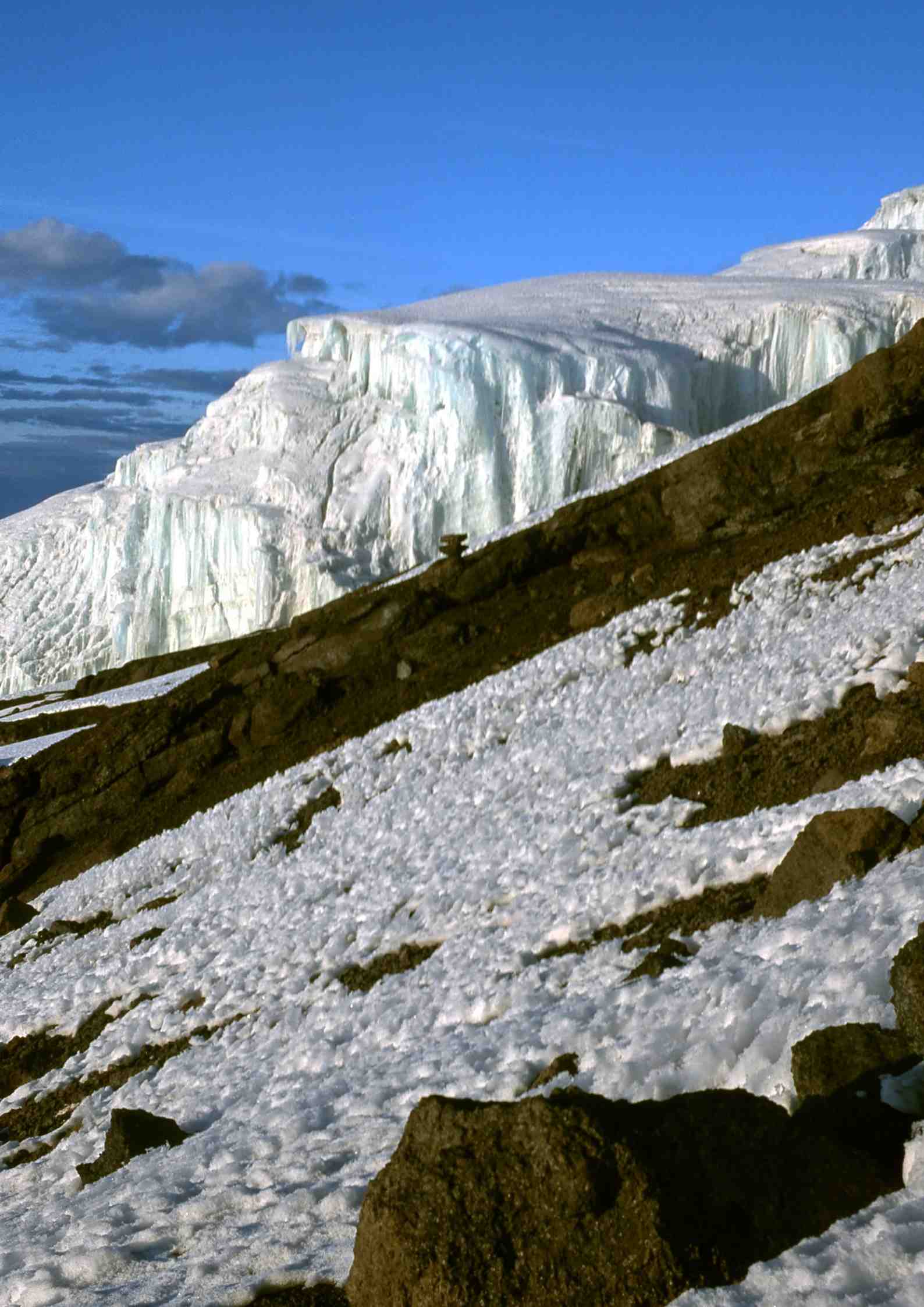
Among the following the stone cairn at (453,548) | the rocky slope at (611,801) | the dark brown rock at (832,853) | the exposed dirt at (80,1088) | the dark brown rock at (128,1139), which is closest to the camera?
the rocky slope at (611,801)

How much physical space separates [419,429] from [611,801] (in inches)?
1719

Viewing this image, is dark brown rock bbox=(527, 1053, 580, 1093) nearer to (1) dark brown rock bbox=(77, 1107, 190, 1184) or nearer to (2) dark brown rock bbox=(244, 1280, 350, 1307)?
(2) dark brown rock bbox=(244, 1280, 350, 1307)

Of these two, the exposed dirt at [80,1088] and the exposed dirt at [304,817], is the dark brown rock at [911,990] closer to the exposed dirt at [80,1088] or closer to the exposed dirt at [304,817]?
the exposed dirt at [80,1088]

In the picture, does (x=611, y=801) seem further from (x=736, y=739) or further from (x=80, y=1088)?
(x=80, y=1088)

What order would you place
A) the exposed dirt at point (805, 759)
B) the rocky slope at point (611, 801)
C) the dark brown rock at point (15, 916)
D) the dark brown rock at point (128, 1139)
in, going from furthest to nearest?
the dark brown rock at point (15, 916), the exposed dirt at point (805, 759), the dark brown rock at point (128, 1139), the rocky slope at point (611, 801)

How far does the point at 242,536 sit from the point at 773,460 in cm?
3680

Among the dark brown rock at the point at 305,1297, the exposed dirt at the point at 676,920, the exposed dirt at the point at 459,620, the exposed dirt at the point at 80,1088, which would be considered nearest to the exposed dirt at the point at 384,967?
the exposed dirt at the point at 80,1088

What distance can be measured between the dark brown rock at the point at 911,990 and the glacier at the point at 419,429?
1786 inches

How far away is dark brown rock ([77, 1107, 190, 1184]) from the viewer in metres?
9.70

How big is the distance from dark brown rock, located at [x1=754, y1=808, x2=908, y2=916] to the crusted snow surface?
0.23m

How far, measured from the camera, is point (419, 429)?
184 ft

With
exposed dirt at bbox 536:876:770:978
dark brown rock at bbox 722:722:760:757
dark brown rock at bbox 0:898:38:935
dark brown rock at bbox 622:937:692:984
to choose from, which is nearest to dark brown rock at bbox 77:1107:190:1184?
exposed dirt at bbox 536:876:770:978

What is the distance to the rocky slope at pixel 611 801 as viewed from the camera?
470 centimetres

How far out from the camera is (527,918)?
12.0 metres
